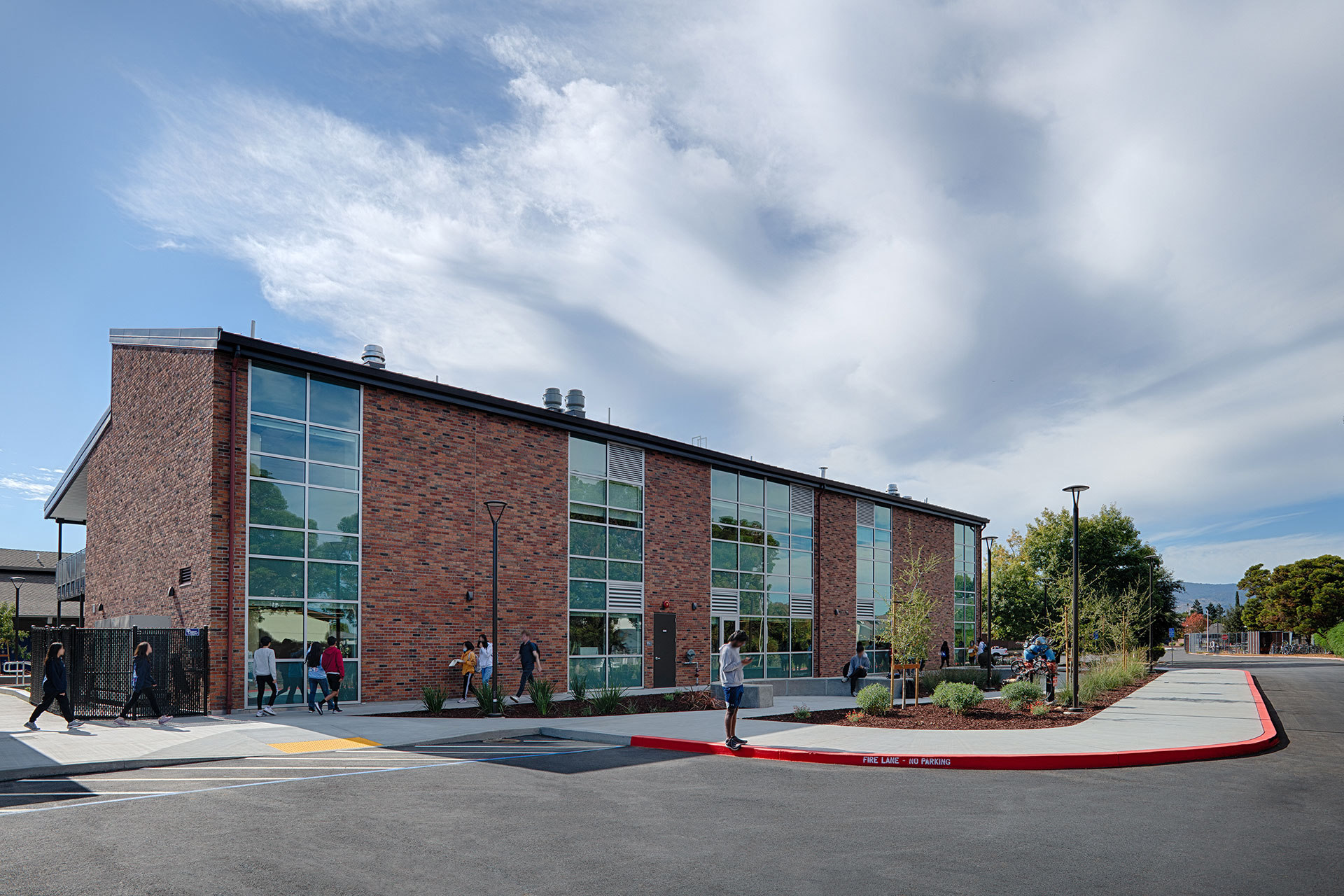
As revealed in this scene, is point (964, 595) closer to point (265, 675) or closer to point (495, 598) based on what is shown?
point (495, 598)

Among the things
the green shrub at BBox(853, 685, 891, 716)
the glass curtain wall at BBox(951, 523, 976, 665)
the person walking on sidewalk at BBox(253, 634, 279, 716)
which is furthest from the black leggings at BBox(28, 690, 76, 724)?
the glass curtain wall at BBox(951, 523, 976, 665)

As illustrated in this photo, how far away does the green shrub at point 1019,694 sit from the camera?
58.1ft

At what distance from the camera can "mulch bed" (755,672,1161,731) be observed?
51.7 ft

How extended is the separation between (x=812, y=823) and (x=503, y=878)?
10.2ft

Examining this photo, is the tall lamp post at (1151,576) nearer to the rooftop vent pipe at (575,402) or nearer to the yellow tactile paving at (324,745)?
the rooftop vent pipe at (575,402)

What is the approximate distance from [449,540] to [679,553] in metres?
8.81

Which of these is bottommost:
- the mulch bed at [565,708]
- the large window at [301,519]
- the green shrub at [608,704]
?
the mulch bed at [565,708]

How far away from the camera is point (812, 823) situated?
8281 millimetres

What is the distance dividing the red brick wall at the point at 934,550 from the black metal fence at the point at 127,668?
28743mm

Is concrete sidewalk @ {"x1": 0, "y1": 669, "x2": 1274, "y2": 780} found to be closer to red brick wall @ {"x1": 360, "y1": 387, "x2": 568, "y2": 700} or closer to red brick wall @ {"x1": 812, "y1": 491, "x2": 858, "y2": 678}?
red brick wall @ {"x1": 360, "y1": 387, "x2": 568, "y2": 700}

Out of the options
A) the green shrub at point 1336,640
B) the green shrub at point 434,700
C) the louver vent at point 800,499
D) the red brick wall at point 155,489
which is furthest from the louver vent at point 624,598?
the green shrub at point 1336,640

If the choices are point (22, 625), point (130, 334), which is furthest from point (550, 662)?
point (22, 625)

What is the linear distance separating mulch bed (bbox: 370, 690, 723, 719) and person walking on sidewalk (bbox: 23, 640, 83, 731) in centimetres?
558

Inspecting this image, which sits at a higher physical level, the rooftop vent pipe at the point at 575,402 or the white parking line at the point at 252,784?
the rooftop vent pipe at the point at 575,402
